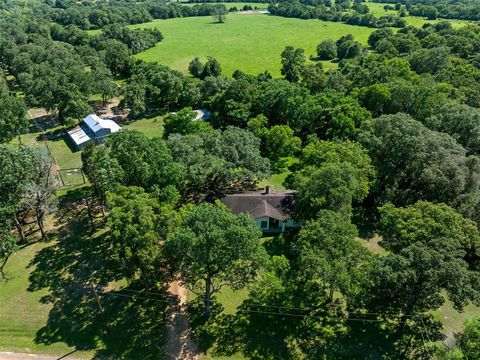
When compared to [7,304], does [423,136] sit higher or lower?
higher

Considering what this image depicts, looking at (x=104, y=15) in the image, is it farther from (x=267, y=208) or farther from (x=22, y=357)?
(x=22, y=357)

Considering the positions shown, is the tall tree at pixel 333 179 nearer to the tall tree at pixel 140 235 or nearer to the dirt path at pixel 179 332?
the tall tree at pixel 140 235

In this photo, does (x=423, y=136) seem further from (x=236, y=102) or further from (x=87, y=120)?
(x=87, y=120)

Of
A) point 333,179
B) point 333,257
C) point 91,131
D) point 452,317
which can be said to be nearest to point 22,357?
point 333,257

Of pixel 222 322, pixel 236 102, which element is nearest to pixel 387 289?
pixel 222 322

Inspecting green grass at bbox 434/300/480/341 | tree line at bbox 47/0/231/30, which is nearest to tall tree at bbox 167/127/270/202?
green grass at bbox 434/300/480/341

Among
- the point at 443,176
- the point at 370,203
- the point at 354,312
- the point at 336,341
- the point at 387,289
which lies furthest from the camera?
the point at 370,203

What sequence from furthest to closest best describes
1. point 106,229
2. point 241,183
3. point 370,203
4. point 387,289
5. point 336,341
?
point 241,183, point 370,203, point 106,229, point 336,341, point 387,289
